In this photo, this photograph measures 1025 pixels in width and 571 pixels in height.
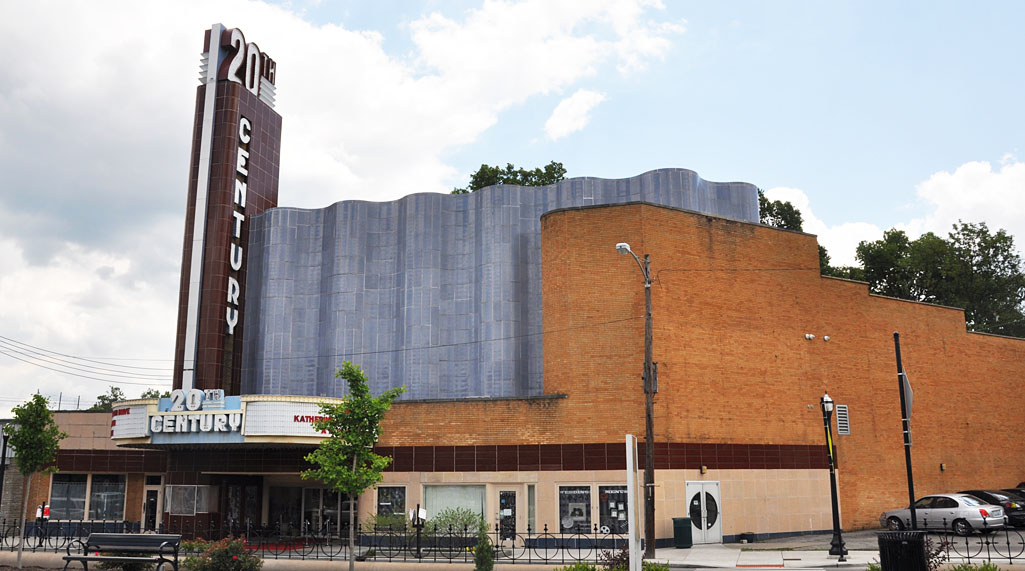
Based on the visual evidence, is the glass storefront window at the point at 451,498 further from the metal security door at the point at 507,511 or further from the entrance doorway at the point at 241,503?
the entrance doorway at the point at 241,503

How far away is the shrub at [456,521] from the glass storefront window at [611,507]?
4.47 m

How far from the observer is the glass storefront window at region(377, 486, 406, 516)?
34.3m

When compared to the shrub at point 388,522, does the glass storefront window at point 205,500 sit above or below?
above

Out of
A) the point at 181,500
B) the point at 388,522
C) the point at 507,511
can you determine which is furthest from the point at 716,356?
the point at 181,500

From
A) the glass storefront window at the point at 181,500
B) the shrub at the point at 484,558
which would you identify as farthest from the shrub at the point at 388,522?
the shrub at the point at 484,558

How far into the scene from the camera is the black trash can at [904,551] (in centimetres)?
1603

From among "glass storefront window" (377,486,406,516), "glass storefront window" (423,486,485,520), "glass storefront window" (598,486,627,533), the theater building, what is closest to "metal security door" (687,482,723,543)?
the theater building

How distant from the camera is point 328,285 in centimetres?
4241

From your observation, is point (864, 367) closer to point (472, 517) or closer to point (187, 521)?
point (472, 517)

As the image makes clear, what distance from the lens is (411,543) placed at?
31797 millimetres

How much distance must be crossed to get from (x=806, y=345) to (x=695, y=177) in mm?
9404

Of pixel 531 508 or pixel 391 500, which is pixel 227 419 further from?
pixel 531 508

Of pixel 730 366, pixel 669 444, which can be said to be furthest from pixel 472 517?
pixel 730 366

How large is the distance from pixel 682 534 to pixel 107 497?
2824 cm
